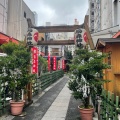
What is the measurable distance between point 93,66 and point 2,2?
2112 centimetres

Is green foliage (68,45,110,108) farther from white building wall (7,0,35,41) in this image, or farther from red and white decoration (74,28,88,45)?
white building wall (7,0,35,41)

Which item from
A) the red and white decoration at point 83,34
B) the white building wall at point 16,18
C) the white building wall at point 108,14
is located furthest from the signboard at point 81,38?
the white building wall at point 16,18

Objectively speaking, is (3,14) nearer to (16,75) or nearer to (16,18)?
(16,18)

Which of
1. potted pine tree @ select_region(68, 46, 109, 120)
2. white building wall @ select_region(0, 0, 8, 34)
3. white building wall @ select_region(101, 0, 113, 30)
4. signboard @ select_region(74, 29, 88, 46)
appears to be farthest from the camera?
white building wall @ select_region(0, 0, 8, 34)

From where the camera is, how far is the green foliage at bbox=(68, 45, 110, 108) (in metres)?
6.78

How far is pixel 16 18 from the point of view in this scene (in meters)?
28.9

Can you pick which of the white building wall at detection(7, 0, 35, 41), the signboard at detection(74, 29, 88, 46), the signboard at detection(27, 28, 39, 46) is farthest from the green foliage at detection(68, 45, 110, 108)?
the white building wall at detection(7, 0, 35, 41)

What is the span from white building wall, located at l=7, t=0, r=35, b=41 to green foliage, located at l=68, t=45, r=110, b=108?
22.3m

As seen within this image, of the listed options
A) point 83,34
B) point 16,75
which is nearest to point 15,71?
point 16,75

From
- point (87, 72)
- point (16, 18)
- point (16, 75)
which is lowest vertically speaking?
point (16, 75)

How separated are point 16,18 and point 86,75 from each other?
24.3 metres

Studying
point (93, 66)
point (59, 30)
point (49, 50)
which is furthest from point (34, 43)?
point (49, 50)

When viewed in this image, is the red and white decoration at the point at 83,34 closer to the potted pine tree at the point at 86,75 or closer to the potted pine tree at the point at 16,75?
the potted pine tree at the point at 86,75

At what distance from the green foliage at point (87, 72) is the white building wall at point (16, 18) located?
22.3 meters
